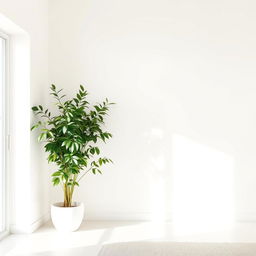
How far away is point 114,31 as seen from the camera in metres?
3.68

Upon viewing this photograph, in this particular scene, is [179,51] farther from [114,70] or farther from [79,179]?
[79,179]

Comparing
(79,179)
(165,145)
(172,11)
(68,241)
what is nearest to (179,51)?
(172,11)

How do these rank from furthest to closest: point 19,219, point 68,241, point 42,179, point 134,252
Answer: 1. point 42,179
2. point 19,219
3. point 68,241
4. point 134,252

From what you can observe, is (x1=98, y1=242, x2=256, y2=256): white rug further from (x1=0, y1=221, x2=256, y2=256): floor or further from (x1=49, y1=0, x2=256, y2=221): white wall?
(x1=49, y1=0, x2=256, y2=221): white wall

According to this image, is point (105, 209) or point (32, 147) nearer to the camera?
point (32, 147)

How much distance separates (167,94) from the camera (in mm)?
3652

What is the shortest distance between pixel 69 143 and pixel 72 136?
14cm

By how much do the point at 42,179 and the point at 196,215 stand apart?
5.21 ft

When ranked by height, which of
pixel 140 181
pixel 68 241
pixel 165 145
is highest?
pixel 165 145

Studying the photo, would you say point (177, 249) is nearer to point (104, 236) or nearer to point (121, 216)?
point (104, 236)

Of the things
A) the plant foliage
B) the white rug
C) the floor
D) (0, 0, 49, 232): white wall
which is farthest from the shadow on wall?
(0, 0, 49, 232): white wall

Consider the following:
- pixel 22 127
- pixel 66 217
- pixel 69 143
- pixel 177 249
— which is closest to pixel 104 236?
pixel 66 217

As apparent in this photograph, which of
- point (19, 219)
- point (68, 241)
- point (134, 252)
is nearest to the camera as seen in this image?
point (134, 252)

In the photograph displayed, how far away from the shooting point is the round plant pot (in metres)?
3.24
